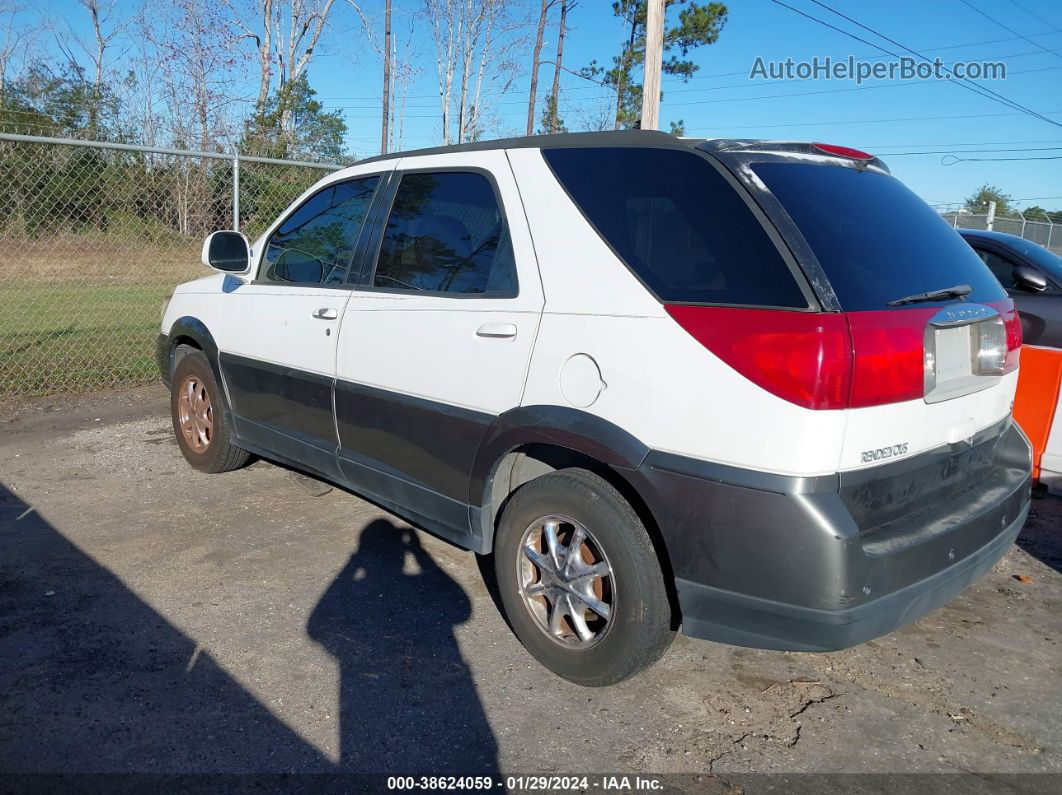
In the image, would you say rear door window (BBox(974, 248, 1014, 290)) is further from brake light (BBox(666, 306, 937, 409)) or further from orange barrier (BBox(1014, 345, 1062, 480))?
brake light (BBox(666, 306, 937, 409))

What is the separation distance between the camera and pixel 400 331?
11.8ft

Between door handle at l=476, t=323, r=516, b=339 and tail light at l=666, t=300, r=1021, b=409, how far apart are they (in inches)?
30.0

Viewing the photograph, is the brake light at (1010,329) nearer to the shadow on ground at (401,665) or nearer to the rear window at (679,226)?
the rear window at (679,226)

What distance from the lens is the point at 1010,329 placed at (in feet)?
10.2

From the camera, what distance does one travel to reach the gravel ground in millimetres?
2666

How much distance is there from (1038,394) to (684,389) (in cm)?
404

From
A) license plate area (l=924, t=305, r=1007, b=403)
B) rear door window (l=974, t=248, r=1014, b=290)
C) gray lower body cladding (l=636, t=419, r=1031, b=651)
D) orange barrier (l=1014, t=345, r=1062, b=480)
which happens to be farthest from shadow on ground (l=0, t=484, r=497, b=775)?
rear door window (l=974, t=248, r=1014, b=290)

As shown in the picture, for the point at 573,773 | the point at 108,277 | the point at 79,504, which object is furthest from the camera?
the point at 108,277

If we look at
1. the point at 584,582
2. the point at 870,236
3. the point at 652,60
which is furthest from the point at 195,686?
the point at 652,60

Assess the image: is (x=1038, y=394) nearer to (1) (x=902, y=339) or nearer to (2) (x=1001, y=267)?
(2) (x=1001, y=267)

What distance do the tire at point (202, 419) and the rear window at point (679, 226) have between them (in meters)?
2.99

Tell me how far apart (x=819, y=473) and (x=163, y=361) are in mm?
4690

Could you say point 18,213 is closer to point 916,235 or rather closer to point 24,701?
point 24,701

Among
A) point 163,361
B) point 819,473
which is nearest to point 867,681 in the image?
point 819,473
